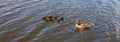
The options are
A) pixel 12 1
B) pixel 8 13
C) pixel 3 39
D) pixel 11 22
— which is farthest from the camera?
pixel 12 1

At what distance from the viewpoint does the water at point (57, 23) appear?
39.1 ft

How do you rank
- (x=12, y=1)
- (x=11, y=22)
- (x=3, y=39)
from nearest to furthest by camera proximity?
(x=3, y=39) < (x=11, y=22) < (x=12, y=1)

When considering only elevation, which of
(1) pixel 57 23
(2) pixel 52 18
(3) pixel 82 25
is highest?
(2) pixel 52 18

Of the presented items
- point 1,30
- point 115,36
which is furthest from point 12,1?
point 115,36

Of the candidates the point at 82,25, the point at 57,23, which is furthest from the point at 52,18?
the point at 82,25

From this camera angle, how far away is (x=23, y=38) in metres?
11.7

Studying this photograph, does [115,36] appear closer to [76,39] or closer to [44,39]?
[76,39]

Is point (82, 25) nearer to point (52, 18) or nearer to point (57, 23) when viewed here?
point (57, 23)

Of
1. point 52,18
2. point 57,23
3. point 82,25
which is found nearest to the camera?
point 82,25

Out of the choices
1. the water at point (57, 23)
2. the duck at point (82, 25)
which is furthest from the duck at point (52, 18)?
the duck at point (82, 25)

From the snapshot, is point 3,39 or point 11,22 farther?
point 11,22

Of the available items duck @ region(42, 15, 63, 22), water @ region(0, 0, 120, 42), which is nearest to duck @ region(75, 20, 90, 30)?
water @ region(0, 0, 120, 42)

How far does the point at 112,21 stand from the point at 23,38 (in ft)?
14.1

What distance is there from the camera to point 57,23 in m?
13.6
